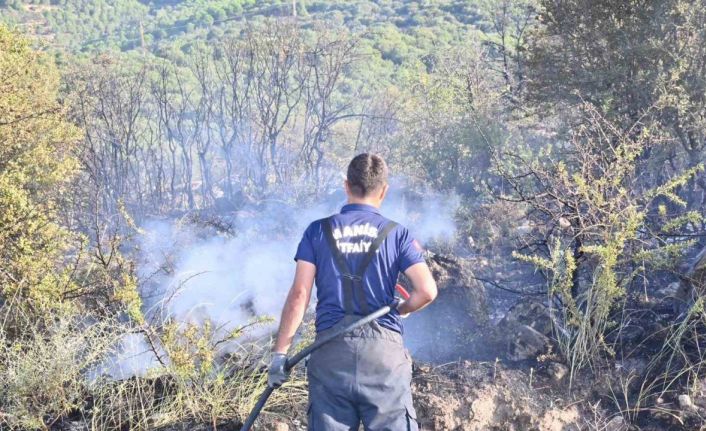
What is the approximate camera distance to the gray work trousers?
3.71 metres

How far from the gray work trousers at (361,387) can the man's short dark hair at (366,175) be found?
0.73 metres

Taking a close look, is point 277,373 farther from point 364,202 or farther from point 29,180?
point 29,180

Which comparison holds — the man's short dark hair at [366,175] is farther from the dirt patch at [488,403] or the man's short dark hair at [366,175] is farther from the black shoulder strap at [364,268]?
the dirt patch at [488,403]

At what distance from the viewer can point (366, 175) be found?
389cm

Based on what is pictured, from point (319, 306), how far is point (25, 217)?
3.66 meters

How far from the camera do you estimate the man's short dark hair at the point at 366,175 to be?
153 inches

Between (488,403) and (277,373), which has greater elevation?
(277,373)

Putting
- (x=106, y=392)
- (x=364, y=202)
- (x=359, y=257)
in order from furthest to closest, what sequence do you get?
(x=106, y=392)
(x=364, y=202)
(x=359, y=257)

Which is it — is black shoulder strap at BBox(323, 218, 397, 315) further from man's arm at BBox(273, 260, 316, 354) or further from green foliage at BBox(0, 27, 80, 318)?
green foliage at BBox(0, 27, 80, 318)

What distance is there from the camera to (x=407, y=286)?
301 inches

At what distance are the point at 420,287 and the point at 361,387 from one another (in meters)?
0.60

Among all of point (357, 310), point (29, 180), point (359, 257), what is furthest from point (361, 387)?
point (29, 180)

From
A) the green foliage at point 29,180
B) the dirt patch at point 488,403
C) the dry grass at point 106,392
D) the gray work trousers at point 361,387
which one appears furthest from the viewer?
the green foliage at point 29,180

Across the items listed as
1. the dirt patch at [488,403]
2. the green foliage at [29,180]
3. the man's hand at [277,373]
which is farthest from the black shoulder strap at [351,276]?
the green foliage at [29,180]
